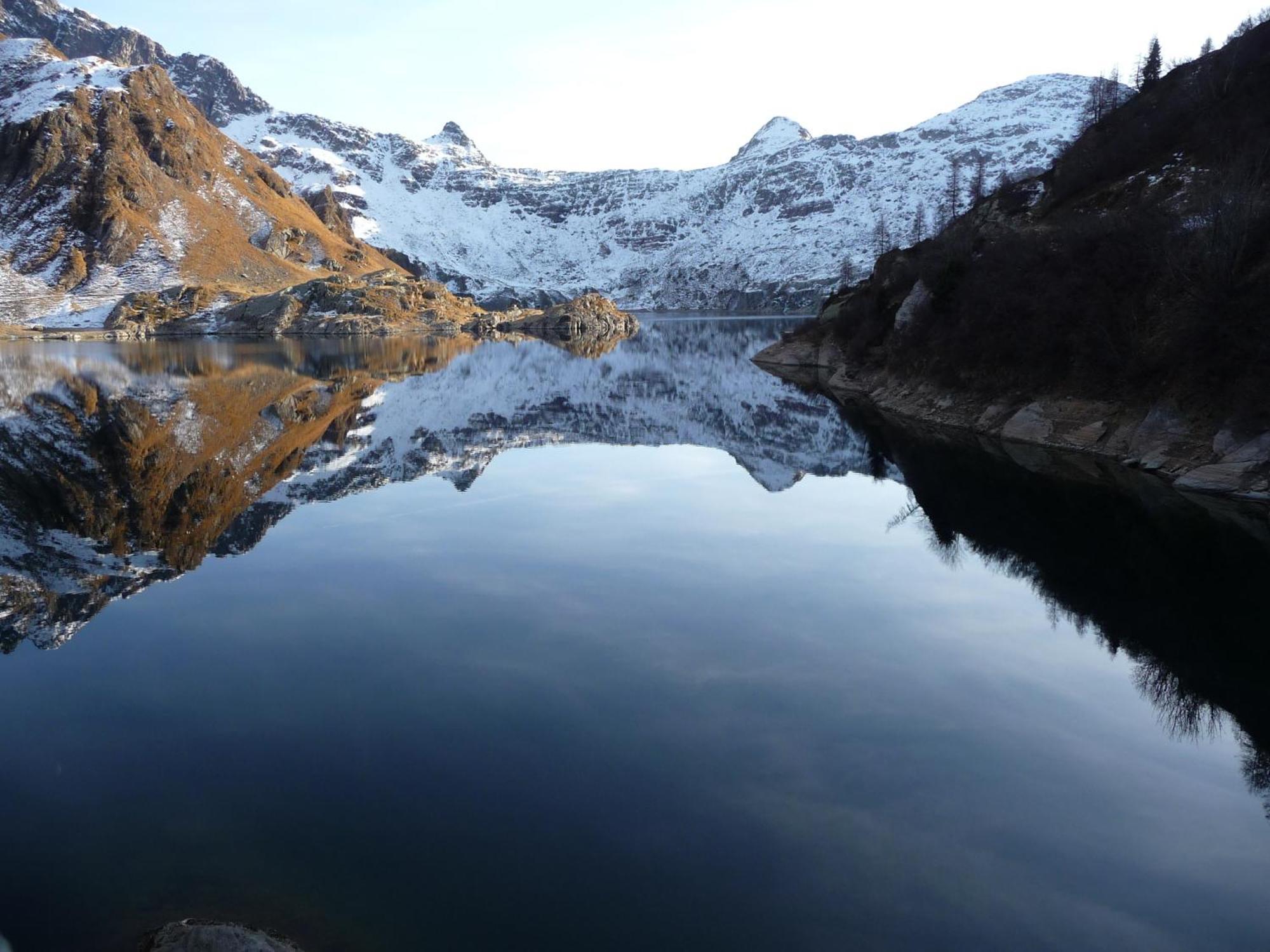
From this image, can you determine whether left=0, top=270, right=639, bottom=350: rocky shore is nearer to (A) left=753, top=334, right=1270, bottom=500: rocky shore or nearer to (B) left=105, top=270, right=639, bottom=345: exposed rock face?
(B) left=105, top=270, right=639, bottom=345: exposed rock face

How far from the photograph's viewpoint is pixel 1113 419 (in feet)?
105

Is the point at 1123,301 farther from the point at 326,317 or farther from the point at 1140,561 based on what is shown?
the point at 326,317

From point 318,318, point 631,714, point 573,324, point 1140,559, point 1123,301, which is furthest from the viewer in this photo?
point 318,318

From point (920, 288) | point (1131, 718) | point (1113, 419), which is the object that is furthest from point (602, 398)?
point (1131, 718)

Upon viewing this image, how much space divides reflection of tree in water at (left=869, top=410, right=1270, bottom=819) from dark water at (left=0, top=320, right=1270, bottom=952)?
0.12 metres

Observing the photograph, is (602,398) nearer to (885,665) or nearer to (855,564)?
(855,564)

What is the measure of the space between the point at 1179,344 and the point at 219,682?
31587 mm

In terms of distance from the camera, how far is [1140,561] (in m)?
19.5

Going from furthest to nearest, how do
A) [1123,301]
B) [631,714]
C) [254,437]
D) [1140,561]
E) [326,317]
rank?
1. [326,317]
2. [254,437]
3. [1123,301]
4. [1140,561]
5. [631,714]

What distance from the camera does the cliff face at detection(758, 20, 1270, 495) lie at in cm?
2748

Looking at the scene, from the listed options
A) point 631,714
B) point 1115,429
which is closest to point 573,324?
point 1115,429

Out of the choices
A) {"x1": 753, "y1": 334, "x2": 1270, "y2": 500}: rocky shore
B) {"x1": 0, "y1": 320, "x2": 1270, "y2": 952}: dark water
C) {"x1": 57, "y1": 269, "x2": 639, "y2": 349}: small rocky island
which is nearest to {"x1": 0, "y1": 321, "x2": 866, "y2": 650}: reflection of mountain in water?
{"x1": 0, "y1": 320, "x2": 1270, "y2": 952}: dark water

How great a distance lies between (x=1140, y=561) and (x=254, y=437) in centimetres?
3329

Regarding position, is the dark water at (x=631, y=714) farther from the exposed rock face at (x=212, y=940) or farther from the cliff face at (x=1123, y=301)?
the cliff face at (x=1123, y=301)
